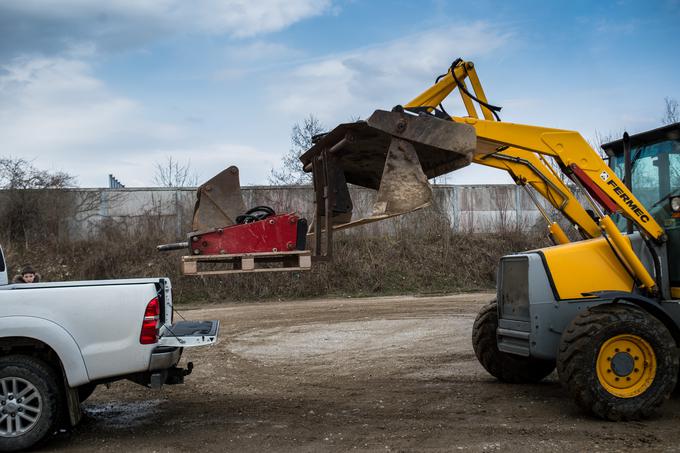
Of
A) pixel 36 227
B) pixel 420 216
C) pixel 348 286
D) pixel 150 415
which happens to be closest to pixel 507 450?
pixel 150 415

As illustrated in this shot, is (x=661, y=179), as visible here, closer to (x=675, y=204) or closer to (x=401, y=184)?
(x=675, y=204)


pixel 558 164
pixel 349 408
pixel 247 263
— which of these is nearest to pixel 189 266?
pixel 247 263

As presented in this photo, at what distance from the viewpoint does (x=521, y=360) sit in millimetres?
8602

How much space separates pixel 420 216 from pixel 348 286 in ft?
17.4

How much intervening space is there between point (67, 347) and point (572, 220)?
5671 mm

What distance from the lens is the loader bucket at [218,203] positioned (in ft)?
26.8

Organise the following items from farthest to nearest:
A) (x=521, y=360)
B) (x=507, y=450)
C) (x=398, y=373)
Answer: (x=398, y=373) → (x=521, y=360) → (x=507, y=450)

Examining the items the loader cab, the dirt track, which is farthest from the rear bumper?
the loader cab

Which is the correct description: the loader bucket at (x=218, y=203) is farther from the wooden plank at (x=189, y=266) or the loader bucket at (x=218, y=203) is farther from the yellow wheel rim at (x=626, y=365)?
the yellow wheel rim at (x=626, y=365)

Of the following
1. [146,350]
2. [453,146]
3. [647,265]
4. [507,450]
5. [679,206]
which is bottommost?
[507,450]

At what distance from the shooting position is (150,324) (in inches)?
253

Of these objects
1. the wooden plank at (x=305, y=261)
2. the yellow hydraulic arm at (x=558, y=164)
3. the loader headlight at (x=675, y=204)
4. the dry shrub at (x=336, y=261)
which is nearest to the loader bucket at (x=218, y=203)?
the wooden plank at (x=305, y=261)

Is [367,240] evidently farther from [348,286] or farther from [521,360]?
[521,360]

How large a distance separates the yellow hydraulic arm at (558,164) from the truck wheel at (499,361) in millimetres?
1586
